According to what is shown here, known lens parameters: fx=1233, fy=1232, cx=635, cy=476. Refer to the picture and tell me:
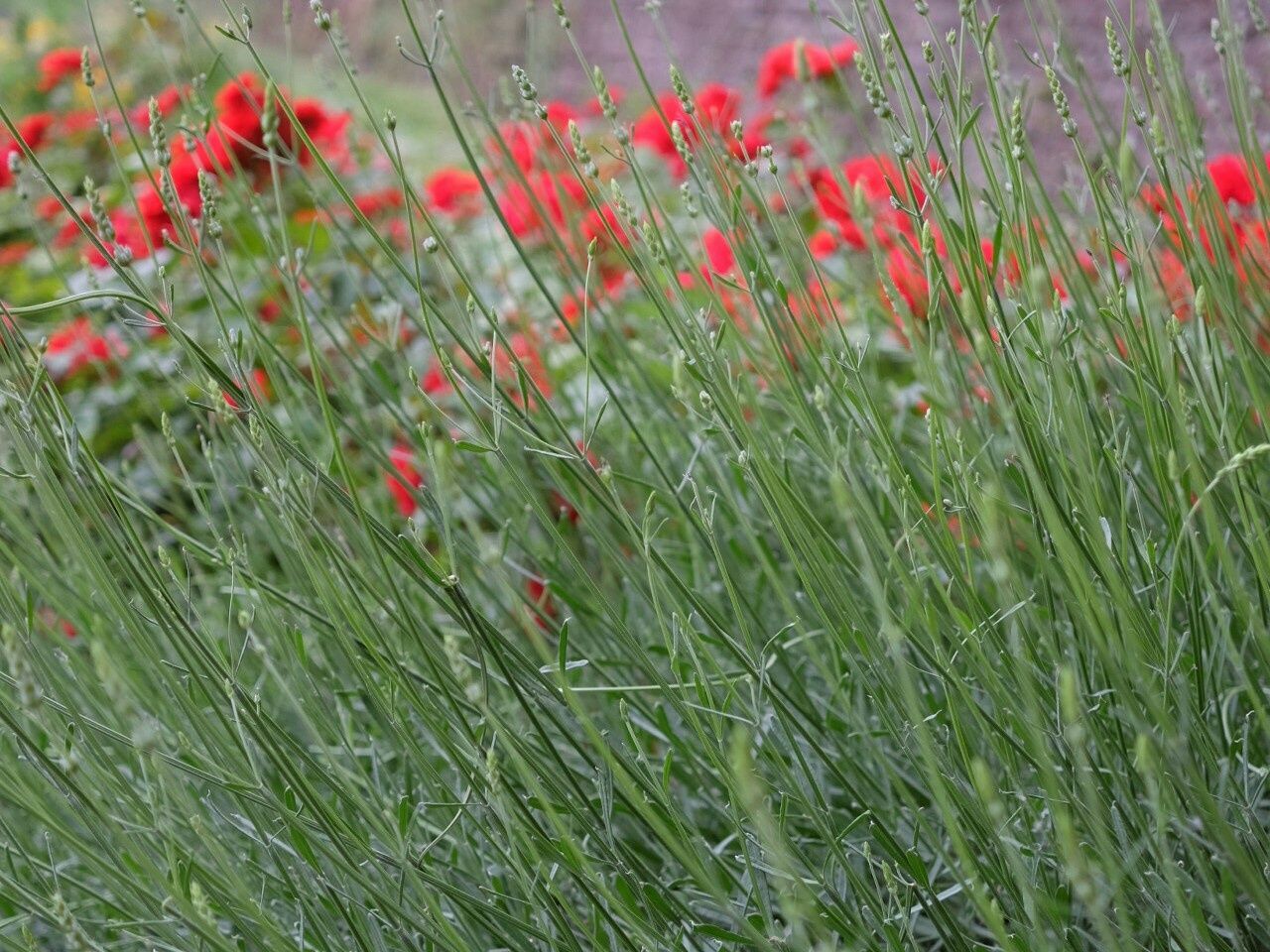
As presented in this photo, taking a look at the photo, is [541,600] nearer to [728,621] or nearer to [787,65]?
[728,621]

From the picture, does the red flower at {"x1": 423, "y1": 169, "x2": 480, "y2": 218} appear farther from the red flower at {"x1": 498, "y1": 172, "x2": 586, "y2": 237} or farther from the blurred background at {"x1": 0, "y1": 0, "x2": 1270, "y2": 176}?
the blurred background at {"x1": 0, "y1": 0, "x2": 1270, "y2": 176}

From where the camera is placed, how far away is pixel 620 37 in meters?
4.60

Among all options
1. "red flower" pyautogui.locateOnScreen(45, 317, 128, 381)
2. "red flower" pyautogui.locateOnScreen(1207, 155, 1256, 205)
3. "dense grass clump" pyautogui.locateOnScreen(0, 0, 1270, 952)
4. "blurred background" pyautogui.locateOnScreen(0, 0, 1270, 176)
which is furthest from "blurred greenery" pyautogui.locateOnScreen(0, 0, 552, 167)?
"dense grass clump" pyautogui.locateOnScreen(0, 0, 1270, 952)

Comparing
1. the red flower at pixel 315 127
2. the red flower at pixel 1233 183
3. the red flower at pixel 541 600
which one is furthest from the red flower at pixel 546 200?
the red flower at pixel 1233 183

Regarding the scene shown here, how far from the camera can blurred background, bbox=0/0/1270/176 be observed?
248 centimetres

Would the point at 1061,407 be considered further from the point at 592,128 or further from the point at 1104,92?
the point at 592,128

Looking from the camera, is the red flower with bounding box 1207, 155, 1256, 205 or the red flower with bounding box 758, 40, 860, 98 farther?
the red flower with bounding box 758, 40, 860, 98

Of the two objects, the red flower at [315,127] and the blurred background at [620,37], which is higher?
the red flower at [315,127]

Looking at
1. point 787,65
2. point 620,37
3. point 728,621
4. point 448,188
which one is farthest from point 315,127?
point 620,37

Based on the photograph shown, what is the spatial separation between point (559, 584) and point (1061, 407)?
21.0 inches

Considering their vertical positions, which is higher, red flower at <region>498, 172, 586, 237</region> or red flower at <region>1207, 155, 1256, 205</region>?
red flower at <region>498, 172, 586, 237</region>

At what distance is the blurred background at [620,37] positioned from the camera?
8.14 ft

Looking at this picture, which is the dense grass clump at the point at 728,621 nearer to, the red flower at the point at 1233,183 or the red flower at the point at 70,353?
the red flower at the point at 1233,183

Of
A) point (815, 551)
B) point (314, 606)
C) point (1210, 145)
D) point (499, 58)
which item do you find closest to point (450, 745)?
point (815, 551)
